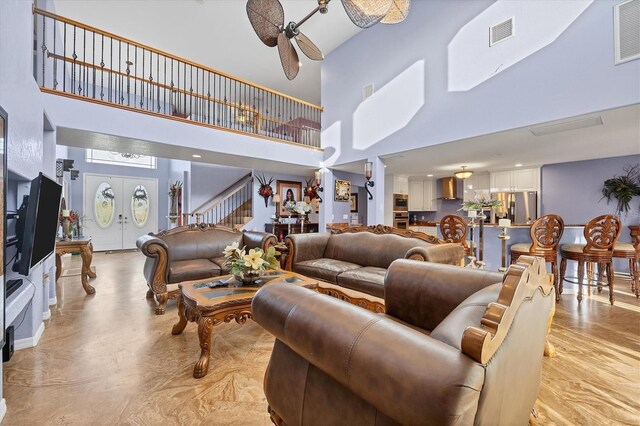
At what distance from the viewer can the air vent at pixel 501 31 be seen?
12.2ft

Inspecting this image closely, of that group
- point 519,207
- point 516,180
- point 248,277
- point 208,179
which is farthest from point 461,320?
point 208,179

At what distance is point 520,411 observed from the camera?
0.97 m

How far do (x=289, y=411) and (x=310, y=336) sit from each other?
51cm

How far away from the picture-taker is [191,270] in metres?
3.31

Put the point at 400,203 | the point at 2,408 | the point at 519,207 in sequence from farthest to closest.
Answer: the point at 400,203 → the point at 519,207 → the point at 2,408

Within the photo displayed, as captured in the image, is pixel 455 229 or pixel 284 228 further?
pixel 284 228

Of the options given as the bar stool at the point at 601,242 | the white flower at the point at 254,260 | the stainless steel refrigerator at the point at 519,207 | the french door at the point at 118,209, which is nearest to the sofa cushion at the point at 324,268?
the white flower at the point at 254,260

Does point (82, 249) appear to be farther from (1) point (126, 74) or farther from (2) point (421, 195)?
(2) point (421, 195)

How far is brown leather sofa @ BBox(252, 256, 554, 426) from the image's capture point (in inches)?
24.4

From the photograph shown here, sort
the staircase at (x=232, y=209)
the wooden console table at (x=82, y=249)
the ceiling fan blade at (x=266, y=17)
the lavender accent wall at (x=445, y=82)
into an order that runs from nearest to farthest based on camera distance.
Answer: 1. the ceiling fan blade at (x=266, y=17)
2. the lavender accent wall at (x=445, y=82)
3. the wooden console table at (x=82, y=249)
4. the staircase at (x=232, y=209)

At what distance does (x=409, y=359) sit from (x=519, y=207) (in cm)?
741

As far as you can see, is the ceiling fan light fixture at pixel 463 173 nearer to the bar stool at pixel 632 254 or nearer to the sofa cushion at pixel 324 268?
the bar stool at pixel 632 254

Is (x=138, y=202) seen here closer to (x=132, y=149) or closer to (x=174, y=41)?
(x=132, y=149)

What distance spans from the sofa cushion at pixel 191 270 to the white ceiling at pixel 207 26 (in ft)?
16.1
